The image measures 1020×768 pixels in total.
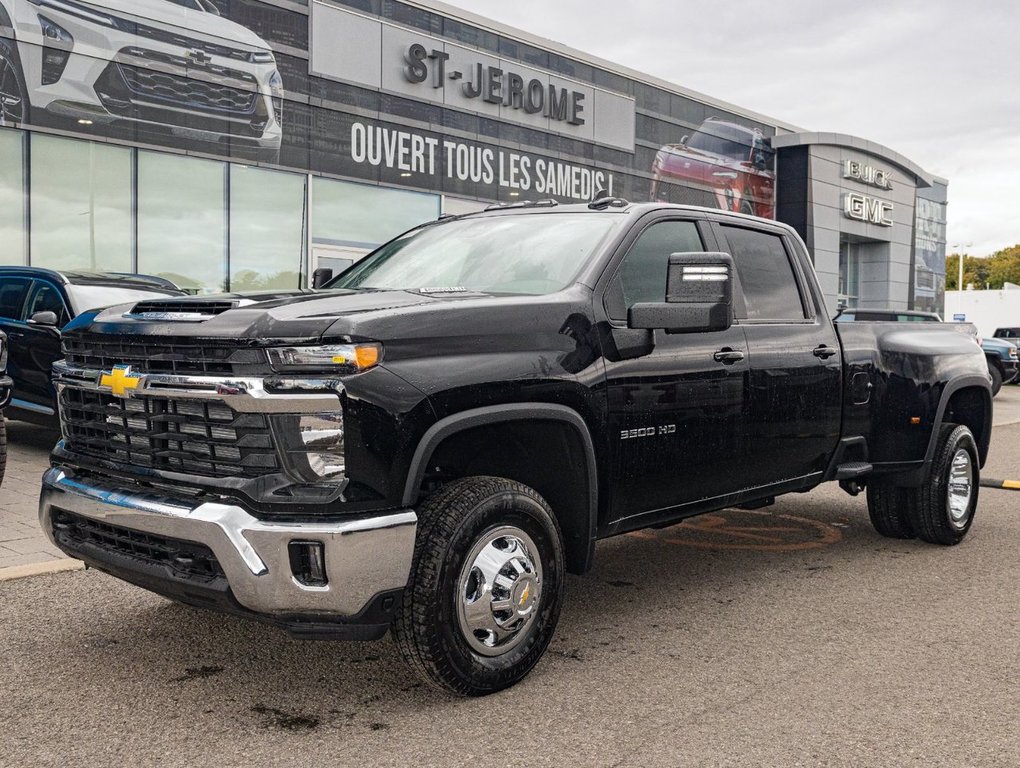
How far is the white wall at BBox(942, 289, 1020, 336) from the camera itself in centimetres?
6906

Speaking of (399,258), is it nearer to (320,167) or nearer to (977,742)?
(977,742)

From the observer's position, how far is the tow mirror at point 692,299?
4227mm

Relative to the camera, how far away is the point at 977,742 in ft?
11.5

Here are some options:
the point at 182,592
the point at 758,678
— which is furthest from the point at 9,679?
the point at 758,678

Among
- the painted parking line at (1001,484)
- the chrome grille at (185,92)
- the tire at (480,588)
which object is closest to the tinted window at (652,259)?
the tire at (480,588)

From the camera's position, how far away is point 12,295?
10422 mm

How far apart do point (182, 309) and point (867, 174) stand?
3647 cm

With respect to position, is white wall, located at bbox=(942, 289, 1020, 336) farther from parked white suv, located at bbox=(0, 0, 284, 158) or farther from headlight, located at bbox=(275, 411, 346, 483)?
headlight, located at bbox=(275, 411, 346, 483)

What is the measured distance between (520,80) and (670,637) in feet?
67.2

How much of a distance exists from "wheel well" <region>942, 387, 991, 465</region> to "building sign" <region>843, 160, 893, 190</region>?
30.4 m

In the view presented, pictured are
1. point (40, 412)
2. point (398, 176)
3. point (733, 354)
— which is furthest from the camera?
point (398, 176)

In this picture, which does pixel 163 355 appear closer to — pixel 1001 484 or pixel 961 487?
pixel 961 487

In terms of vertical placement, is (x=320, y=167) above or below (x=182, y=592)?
above

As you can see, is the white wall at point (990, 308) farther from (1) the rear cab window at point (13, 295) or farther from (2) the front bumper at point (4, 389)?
(2) the front bumper at point (4, 389)
